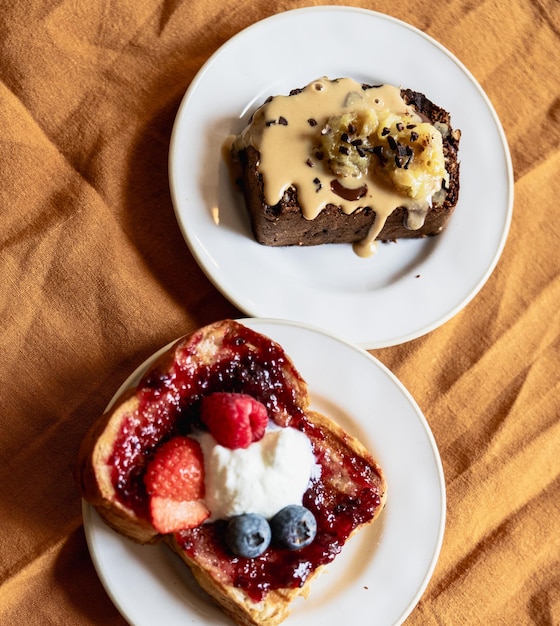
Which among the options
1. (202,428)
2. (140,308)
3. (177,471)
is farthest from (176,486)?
(140,308)

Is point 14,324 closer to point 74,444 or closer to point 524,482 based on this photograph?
point 74,444

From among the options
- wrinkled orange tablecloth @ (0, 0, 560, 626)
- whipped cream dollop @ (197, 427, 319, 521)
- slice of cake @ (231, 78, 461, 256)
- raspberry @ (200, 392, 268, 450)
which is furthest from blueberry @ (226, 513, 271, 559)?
slice of cake @ (231, 78, 461, 256)

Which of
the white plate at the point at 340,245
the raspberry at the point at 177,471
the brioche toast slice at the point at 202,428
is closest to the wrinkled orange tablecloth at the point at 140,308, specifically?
the white plate at the point at 340,245

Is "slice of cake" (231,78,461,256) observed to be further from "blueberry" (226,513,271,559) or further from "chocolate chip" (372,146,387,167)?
"blueberry" (226,513,271,559)

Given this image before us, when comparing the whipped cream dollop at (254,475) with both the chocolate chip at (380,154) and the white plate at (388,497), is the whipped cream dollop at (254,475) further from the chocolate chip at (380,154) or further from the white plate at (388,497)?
the chocolate chip at (380,154)

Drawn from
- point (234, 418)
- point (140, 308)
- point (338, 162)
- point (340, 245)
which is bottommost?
point (140, 308)

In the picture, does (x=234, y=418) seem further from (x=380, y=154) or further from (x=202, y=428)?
(x=380, y=154)

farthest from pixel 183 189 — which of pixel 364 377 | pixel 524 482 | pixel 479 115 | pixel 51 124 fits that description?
pixel 524 482
